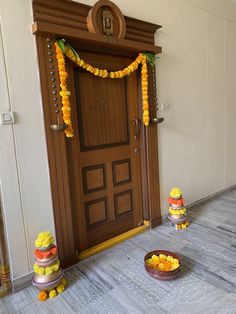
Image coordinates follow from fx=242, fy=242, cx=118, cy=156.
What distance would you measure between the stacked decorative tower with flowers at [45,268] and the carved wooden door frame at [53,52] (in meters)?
0.28

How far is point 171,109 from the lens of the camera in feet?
9.71

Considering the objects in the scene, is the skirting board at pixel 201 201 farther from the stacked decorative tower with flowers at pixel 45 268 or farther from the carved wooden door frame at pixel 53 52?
the stacked decorative tower with flowers at pixel 45 268

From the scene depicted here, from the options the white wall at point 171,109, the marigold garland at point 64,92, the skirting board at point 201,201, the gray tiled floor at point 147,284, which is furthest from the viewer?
the skirting board at point 201,201

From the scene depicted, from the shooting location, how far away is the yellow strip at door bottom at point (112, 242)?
2.35 m

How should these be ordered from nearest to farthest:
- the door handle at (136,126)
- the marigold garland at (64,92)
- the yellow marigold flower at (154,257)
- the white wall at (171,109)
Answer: the white wall at (171,109)
the marigold garland at (64,92)
the yellow marigold flower at (154,257)
the door handle at (136,126)

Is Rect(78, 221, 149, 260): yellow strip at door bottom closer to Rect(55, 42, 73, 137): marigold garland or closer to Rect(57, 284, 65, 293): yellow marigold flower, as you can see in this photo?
Rect(57, 284, 65, 293): yellow marigold flower

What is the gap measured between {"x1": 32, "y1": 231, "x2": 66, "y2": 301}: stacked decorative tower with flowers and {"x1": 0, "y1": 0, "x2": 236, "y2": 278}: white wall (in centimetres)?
22

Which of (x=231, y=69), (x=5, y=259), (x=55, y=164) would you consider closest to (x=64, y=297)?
(x=5, y=259)

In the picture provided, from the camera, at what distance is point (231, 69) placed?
12.5ft

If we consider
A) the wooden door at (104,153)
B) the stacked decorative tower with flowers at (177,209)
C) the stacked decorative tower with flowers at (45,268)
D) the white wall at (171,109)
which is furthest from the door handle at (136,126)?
the stacked decorative tower with flowers at (45,268)

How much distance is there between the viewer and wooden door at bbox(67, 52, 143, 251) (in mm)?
2266

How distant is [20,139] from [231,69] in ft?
11.3

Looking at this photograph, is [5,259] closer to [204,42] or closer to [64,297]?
[64,297]

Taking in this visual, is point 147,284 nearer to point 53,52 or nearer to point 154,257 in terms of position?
point 154,257
